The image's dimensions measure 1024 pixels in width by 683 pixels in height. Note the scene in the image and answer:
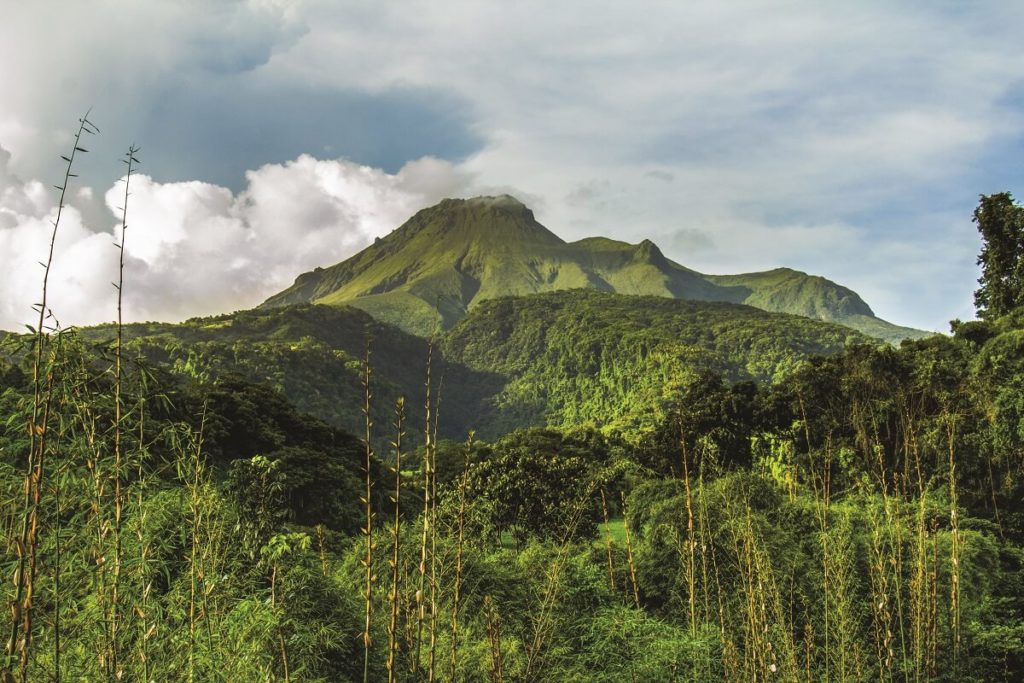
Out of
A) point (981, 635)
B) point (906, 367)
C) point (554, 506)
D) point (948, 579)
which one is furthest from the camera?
point (906, 367)

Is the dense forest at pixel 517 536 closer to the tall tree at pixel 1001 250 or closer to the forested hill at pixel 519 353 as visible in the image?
the tall tree at pixel 1001 250

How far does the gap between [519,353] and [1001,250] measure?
8848 centimetres

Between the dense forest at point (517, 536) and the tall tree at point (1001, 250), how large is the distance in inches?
5.2

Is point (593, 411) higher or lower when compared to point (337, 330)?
lower

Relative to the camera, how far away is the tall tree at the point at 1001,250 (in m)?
24.6

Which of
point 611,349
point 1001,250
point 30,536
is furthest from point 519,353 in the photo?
point 30,536

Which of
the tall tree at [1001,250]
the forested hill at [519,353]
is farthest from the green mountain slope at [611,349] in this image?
the tall tree at [1001,250]

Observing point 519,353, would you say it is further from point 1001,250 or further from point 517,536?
point 517,536

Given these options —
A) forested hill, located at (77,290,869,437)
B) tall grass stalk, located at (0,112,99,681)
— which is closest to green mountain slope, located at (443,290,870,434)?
forested hill, located at (77,290,869,437)

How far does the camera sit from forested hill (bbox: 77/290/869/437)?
63812 mm

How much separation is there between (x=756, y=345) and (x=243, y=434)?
71.6m

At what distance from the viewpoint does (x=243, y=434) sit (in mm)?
18703

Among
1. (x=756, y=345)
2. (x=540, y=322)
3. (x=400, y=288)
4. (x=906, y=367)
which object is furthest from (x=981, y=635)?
(x=400, y=288)

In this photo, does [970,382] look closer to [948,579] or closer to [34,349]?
[948,579]
